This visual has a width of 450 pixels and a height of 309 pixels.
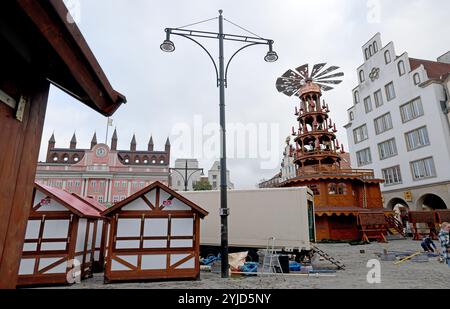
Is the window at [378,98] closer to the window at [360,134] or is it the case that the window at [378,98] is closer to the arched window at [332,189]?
the window at [360,134]

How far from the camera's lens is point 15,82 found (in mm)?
2457

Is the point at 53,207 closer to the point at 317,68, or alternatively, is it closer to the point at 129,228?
the point at 129,228

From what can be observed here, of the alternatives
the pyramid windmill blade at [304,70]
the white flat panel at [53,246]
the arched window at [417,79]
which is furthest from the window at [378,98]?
the white flat panel at [53,246]

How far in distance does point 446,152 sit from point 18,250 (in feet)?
108

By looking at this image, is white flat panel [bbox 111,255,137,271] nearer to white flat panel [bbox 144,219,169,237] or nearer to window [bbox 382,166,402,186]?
white flat panel [bbox 144,219,169,237]

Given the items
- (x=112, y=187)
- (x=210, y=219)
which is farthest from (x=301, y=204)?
(x=112, y=187)

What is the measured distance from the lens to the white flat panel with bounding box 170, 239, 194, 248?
34.6 ft

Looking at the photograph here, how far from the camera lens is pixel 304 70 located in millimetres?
32438

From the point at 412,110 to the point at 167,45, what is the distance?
30.3 meters

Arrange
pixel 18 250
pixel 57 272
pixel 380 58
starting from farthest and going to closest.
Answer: pixel 380 58 < pixel 57 272 < pixel 18 250

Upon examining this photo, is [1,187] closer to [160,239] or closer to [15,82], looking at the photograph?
[15,82]

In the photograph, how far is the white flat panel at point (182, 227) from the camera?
10.8 metres

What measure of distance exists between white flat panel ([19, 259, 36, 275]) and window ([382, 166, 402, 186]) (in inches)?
1389

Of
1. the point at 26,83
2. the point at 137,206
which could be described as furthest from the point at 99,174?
the point at 26,83
